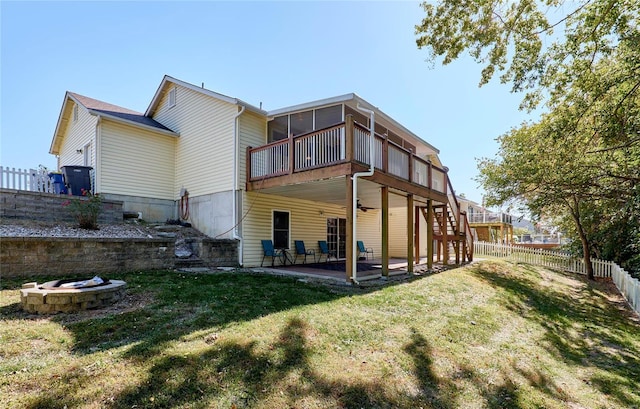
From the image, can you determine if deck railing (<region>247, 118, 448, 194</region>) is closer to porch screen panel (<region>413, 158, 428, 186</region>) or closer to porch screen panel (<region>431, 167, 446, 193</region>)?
porch screen panel (<region>413, 158, 428, 186</region>)

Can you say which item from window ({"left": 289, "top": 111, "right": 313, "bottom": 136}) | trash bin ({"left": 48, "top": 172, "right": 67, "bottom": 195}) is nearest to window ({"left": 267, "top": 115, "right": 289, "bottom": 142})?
window ({"left": 289, "top": 111, "right": 313, "bottom": 136})

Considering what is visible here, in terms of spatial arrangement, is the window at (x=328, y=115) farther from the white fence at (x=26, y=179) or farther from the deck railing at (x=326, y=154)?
the white fence at (x=26, y=179)

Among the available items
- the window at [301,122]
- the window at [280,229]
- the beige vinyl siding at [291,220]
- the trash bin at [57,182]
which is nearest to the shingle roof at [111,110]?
the trash bin at [57,182]

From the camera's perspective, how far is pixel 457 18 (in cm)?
774

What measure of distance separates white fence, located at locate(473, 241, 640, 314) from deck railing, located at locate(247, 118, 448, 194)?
785 cm

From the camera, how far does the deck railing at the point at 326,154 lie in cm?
838

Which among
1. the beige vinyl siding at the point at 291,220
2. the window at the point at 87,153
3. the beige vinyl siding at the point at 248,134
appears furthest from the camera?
the window at the point at 87,153

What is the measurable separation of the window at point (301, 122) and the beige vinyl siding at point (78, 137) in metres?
6.87

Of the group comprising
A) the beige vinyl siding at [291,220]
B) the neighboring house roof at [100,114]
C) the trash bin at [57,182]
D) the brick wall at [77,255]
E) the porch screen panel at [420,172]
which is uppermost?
the neighboring house roof at [100,114]

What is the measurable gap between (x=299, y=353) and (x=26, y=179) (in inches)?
431

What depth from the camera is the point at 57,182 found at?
10828 mm

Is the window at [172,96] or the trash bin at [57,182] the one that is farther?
the window at [172,96]

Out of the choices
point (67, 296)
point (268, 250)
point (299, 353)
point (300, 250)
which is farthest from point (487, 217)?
point (67, 296)

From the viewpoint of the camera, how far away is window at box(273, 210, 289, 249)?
11.6 metres
